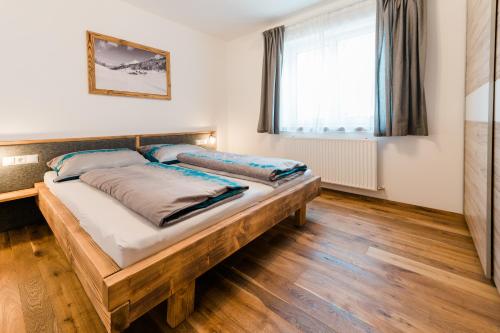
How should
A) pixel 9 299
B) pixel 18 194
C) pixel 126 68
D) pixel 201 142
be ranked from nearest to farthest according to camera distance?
pixel 9 299
pixel 18 194
pixel 126 68
pixel 201 142

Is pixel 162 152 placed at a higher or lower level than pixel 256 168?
higher

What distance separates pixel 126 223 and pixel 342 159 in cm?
244

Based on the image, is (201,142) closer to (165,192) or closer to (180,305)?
(165,192)

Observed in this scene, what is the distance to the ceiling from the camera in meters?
2.81

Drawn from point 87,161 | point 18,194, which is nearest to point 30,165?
point 18,194

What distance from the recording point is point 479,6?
164 cm

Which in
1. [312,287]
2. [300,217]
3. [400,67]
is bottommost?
[312,287]

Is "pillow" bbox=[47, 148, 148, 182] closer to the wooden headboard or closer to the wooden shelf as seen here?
the wooden headboard

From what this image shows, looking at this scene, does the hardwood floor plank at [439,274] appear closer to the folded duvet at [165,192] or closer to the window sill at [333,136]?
the folded duvet at [165,192]

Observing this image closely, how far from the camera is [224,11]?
9.91 feet

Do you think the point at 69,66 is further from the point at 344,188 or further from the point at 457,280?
the point at 457,280

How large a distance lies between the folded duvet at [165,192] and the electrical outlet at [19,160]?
74 centimetres

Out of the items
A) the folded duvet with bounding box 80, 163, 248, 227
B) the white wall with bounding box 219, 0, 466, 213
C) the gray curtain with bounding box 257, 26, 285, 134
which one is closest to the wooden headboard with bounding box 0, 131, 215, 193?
the folded duvet with bounding box 80, 163, 248, 227

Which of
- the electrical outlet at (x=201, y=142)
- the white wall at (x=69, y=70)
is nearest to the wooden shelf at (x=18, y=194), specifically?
the white wall at (x=69, y=70)
